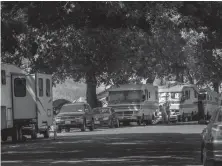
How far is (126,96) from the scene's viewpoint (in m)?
51.6

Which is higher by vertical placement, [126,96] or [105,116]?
[126,96]

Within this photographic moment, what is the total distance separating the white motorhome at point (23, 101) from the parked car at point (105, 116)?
14.6 meters

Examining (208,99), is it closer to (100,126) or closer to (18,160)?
(100,126)

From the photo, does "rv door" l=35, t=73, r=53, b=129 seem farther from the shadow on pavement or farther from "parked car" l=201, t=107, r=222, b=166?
"parked car" l=201, t=107, r=222, b=166

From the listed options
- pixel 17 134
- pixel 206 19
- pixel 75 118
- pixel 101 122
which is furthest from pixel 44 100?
pixel 101 122

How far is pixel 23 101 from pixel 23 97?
180mm

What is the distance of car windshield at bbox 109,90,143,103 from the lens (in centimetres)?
5128

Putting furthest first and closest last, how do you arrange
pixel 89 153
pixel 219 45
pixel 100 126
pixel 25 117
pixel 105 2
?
pixel 100 126
pixel 25 117
pixel 219 45
pixel 89 153
pixel 105 2

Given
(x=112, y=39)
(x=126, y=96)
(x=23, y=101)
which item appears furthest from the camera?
(x=126, y=96)

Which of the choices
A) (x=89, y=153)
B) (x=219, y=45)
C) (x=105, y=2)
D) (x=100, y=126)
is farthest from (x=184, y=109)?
(x=105, y=2)

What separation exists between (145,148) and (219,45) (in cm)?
515

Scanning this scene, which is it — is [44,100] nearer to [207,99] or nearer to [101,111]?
[101,111]

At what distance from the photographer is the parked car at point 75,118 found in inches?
1689

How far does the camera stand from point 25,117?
106ft
